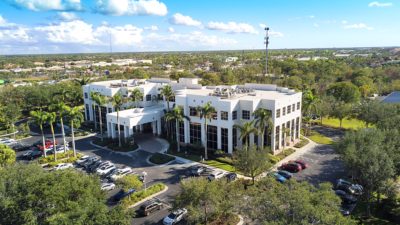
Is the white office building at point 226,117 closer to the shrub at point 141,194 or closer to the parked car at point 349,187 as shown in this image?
the parked car at point 349,187

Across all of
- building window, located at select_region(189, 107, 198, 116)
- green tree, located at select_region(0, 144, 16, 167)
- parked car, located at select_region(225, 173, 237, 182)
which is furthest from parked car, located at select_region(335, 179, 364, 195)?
green tree, located at select_region(0, 144, 16, 167)

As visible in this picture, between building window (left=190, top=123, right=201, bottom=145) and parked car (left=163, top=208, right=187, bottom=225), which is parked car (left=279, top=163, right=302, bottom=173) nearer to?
building window (left=190, top=123, right=201, bottom=145)

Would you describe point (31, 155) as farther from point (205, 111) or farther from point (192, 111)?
point (205, 111)

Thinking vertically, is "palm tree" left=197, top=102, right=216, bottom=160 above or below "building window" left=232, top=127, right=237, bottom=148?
above

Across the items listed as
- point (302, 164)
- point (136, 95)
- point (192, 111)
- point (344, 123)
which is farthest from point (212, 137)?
point (344, 123)

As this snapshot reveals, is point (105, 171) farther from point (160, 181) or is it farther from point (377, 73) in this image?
point (377, 73)

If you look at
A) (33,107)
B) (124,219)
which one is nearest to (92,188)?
(124,219)

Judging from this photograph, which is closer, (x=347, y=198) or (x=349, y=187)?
(x=347, y=198)
